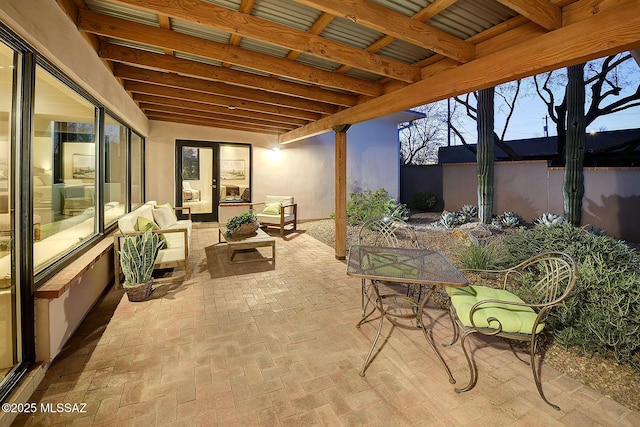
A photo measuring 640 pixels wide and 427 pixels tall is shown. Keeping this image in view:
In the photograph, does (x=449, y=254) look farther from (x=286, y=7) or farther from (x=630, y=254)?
(x=286, y=7)

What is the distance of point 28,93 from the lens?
1.93m

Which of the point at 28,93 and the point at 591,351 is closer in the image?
the point at 28,93

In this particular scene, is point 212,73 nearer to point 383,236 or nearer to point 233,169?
point 383,236

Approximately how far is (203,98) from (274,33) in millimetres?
2673

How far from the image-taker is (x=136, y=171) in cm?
617

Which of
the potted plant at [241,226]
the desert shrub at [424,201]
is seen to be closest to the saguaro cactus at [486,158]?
the desert shrub at [424,201]

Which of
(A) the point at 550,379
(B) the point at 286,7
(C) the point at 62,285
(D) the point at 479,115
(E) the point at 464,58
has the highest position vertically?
(D) the point at 479,115

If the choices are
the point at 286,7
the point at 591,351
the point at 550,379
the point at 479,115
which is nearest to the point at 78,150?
the point at 286,7

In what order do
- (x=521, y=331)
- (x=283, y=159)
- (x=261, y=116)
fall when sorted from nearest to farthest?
(x=521, y=331)
(x=261, y=116)
(x=283, y=159)

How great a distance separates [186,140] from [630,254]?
27.1 ft

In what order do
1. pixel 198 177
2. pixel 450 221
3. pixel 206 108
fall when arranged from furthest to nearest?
pixel 198 177
pixel 450 221
pixel 206 108

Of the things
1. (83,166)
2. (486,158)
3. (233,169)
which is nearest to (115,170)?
(83,166)

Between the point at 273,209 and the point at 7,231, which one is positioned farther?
the point at 273,209

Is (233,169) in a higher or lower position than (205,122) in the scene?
lower
